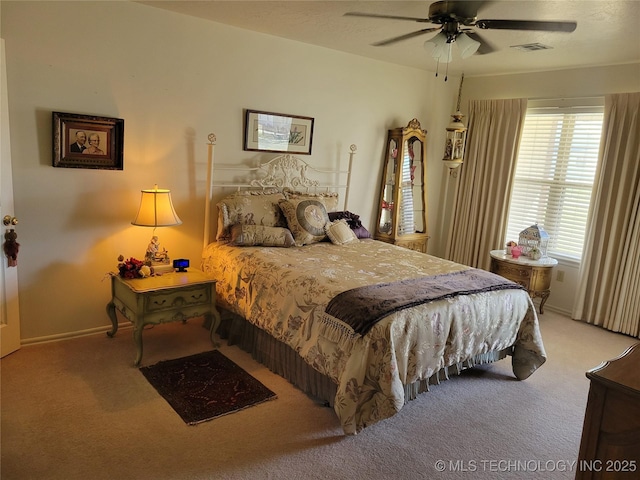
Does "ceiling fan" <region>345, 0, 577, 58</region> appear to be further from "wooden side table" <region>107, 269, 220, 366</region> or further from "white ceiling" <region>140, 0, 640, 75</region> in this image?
"wooden side table" <region>107, 269, 220, 366</region>

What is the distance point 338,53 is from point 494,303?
288 cm

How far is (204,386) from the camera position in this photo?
2869mm

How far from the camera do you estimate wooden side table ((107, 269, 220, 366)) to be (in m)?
3.02

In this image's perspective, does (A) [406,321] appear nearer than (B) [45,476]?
No

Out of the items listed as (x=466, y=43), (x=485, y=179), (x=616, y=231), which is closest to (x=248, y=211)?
(x=466, y=43)

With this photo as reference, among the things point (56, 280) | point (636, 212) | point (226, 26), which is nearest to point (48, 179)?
point (56, 280)

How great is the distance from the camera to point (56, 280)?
3.33 metres

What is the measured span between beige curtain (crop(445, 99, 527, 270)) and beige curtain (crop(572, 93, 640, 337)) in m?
0.90

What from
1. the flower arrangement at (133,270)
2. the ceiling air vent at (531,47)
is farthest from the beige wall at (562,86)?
the flower arrangement at (133,270)

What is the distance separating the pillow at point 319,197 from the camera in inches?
163

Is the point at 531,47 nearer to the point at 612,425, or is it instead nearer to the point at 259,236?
the point at 259,236

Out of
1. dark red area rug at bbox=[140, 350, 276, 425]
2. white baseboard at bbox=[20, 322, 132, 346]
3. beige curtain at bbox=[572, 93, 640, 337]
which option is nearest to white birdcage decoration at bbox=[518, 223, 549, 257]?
beige curtain at bbox=[572, 93, 640, 337]

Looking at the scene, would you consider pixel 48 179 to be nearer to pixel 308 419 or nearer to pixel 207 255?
pixel 207 255

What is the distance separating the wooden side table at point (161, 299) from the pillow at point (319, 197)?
Result: 115cm
